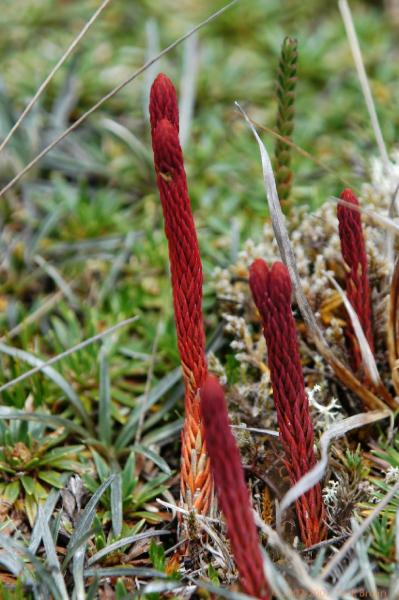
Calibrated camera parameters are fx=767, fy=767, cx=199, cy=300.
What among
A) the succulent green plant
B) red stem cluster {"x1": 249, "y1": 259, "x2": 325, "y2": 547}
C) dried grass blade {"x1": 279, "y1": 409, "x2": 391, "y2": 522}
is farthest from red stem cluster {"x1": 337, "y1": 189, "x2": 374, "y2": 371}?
the succulent green plant

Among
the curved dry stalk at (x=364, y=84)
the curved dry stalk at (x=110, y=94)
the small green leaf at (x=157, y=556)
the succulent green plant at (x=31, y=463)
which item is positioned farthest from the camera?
the curved dry stalk at (x=364, y=84)

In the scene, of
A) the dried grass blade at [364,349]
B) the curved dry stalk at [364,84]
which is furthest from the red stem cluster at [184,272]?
the curved dry stalk at [364,84]

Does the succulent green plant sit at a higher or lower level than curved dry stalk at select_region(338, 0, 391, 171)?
lower

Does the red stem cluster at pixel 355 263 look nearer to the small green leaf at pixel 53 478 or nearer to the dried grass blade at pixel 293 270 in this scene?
the dried grass blade at pixel 293 270

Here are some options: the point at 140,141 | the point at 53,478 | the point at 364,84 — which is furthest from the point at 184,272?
→ the point at 140,141

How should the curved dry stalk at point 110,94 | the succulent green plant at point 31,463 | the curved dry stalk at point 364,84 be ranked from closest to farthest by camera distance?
the curved dry stalk at point 110,94 → the succulent green plant at point 31,463 → the curved dry stalk at point 364,84

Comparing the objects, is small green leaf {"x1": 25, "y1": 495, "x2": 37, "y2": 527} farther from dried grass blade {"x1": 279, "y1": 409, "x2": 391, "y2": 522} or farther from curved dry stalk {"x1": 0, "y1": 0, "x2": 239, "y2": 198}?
curved dry stalk {"x1": 0, "y1": 0, "x2": 239, "y2": 198}

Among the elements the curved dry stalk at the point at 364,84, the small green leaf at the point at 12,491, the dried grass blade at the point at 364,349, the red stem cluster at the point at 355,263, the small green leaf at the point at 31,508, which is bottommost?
the small green leaf at the point at 31,508
